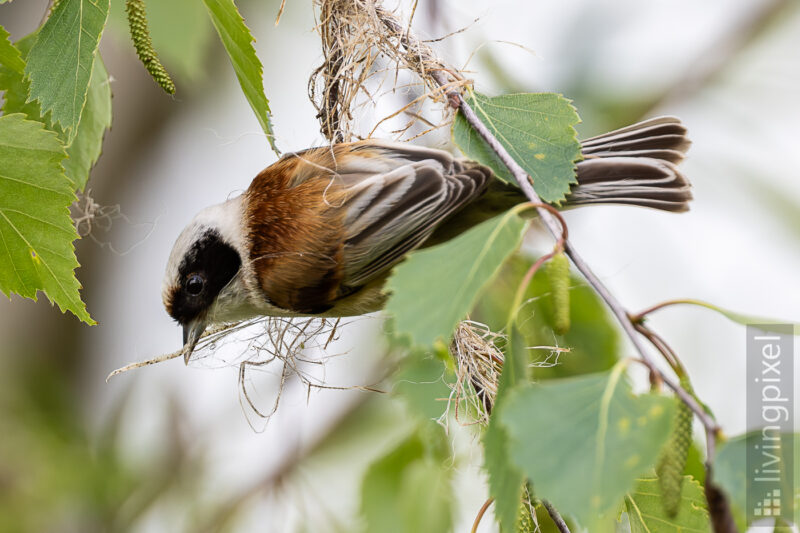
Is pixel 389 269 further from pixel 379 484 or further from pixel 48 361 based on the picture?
pixel 48 361

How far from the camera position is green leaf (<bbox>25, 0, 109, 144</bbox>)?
1280mm

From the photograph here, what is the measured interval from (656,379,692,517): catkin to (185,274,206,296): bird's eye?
1.27 meters

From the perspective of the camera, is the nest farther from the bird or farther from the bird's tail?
the bird's tail

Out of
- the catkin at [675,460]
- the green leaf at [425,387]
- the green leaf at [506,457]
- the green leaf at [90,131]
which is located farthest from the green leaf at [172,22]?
the catkin at [675,460]

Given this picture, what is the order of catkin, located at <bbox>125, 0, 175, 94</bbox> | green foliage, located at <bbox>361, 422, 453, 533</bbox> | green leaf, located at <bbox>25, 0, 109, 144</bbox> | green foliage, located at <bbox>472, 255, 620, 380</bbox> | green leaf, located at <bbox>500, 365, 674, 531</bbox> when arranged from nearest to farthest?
green leaf, located at <bbox>500, 365, 674, 531</bbox>, green leaf, located at <bbox>25, 0, 109, 144</bbox>, catkin, located at <bbox>125, 0, 175, 94</bbox>, green foliage, located at <bbox>361, 422, 453, 533</bbox>, green foliage, located at <bbox>472, 255, 620, 380</bbox>

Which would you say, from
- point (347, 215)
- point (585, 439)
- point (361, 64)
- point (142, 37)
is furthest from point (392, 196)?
point (585, 439)

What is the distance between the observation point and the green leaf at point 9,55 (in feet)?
4.48

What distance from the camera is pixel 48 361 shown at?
3.49m

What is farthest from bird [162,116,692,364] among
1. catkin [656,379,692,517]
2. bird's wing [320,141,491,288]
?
catkin [656,379,692,517]

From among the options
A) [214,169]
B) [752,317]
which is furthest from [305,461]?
[752,317]

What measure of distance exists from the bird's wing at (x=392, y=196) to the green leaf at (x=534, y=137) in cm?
24

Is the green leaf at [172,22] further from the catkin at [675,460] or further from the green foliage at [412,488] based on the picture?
the catkin at [675,460]

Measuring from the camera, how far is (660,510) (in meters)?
1.38

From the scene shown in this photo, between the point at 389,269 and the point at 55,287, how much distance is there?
747 millimetres
